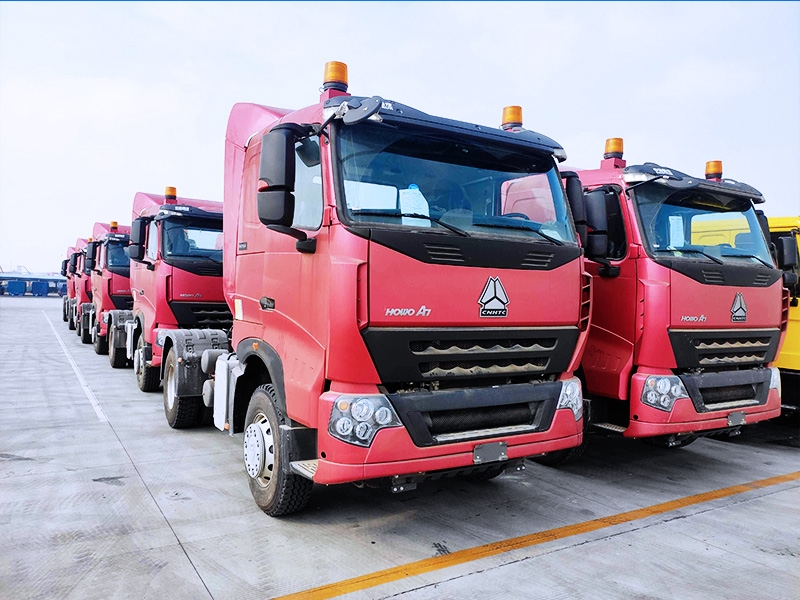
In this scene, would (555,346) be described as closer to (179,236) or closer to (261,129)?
(261,129)

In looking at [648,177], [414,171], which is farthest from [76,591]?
[648,177]

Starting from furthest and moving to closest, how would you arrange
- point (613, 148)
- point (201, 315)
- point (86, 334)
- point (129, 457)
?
point (86, 334) → point (201, 315) → point (613, 148) → point (129, 457)

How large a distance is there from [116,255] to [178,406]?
7.25 m

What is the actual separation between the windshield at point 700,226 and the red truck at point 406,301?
4.09ft

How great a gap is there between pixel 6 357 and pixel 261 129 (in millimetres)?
10455

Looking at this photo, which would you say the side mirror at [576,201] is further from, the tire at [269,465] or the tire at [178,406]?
the tire at [178,406]

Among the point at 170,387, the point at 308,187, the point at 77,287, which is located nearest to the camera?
the point at 308,187

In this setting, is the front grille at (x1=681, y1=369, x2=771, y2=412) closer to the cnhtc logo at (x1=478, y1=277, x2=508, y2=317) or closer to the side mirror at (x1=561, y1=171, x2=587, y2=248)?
the side mirror at (x1=561, y1=171, x2=587, y2=248)

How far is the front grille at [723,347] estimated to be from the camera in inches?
194

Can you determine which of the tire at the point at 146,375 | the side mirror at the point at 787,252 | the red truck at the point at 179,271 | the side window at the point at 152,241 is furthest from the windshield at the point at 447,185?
the tire at the point at 146,375

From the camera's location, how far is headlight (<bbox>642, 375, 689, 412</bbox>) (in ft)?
15.7

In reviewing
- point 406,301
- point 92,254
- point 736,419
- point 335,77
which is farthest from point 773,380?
point 92,254

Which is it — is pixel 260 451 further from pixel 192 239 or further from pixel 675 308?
pixel 192 239

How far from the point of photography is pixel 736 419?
5.08 m
